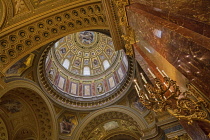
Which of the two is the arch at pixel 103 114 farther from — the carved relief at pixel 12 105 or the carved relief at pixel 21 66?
the carved relief at pixel 21 66

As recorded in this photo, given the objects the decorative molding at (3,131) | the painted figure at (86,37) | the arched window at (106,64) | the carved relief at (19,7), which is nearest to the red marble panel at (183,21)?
the carved relief at (19,7)

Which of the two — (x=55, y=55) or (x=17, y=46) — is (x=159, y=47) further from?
(x=55, y=55)

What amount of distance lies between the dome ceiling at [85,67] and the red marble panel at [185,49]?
412 inches

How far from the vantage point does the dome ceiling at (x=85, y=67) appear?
15633 mm

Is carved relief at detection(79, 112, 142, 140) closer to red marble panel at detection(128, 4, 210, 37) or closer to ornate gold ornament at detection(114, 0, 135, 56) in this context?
ornate gold ornament at detection(114, 0, 135, 56)

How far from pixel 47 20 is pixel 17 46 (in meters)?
2.24

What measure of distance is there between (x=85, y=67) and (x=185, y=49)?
17.2 metres

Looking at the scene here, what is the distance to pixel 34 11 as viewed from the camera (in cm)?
833

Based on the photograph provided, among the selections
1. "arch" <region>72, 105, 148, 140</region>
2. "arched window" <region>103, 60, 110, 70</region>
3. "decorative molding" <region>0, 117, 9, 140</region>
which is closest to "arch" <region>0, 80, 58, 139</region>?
"arch" <region>72, 105, 148, 140</region>

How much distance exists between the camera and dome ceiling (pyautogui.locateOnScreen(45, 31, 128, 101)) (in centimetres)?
1563

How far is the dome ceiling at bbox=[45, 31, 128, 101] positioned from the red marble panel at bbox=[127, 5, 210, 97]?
10476mm

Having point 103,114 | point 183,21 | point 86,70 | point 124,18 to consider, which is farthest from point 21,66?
point 183,21

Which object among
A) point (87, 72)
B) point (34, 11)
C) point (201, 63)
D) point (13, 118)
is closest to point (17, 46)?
point (34, 11)

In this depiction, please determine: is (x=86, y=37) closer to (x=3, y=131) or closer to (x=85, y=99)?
(x=85, y=99)
